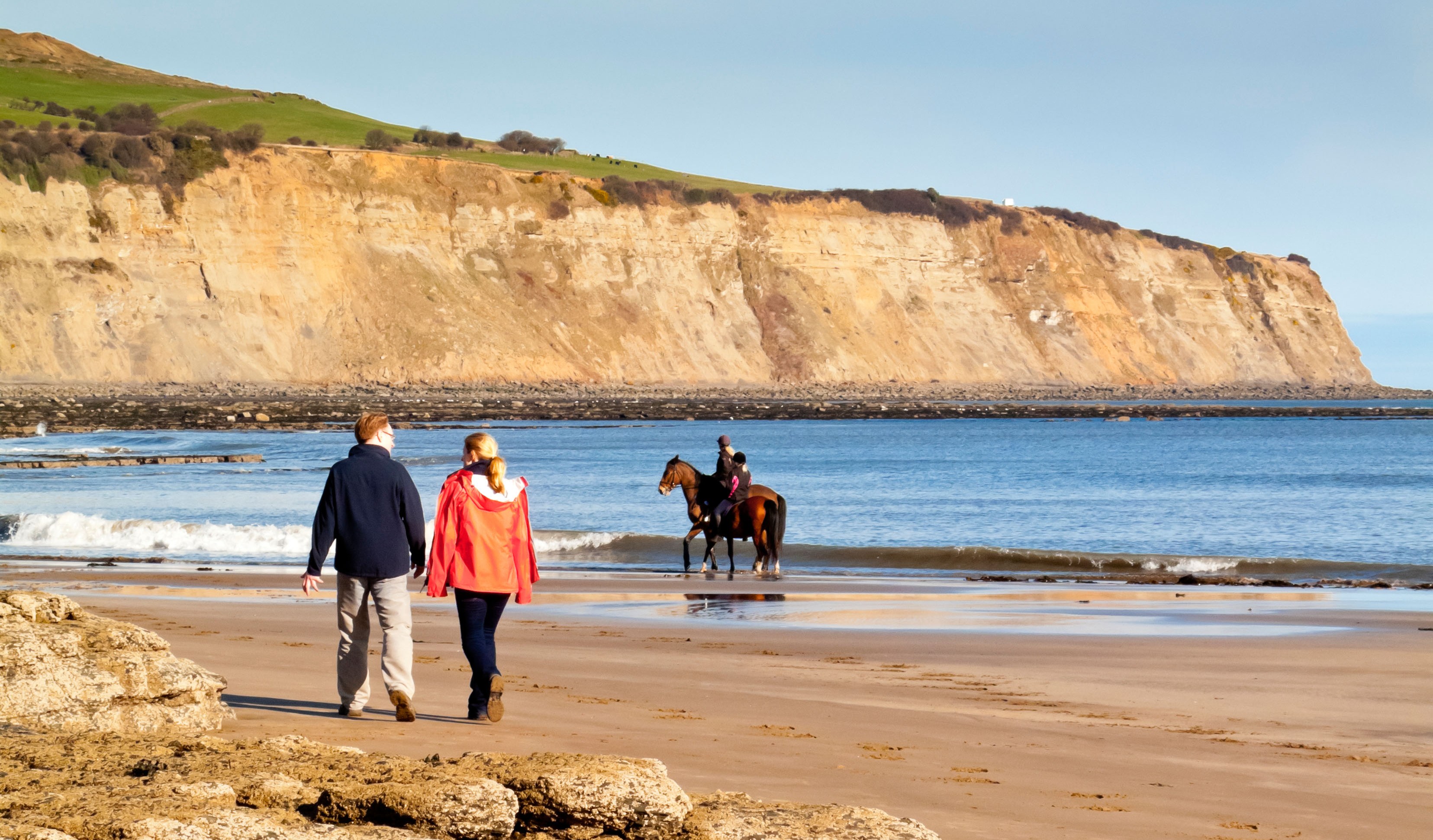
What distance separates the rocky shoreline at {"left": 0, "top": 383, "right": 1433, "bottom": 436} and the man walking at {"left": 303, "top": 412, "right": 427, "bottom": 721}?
49634 millimetres

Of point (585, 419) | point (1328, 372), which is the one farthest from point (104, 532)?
point (1328, 372)

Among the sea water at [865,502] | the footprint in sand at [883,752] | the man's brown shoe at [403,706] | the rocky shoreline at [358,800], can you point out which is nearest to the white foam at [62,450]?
the sea water at [865,502]

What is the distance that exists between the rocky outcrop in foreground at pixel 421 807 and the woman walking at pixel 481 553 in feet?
8.40

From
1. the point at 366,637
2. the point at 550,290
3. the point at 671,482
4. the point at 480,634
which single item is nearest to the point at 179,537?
the point at 671,482

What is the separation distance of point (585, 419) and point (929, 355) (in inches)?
1771

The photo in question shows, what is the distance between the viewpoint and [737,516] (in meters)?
18.6

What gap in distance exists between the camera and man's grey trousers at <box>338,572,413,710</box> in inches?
280

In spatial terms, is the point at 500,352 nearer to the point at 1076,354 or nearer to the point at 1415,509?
the point at 1076,354

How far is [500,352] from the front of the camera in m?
91.9

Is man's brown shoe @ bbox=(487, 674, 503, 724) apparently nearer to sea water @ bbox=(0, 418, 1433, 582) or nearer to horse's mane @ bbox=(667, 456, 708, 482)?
horse's mane @ bbox=(667, 456, 708, 482)

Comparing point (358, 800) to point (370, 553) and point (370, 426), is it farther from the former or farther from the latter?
point (370, 426)

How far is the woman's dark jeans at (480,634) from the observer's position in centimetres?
719

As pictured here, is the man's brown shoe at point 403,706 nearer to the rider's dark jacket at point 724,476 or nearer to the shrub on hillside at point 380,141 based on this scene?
the rider's dark jacket at point 724,476

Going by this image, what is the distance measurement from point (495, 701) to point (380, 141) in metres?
113
